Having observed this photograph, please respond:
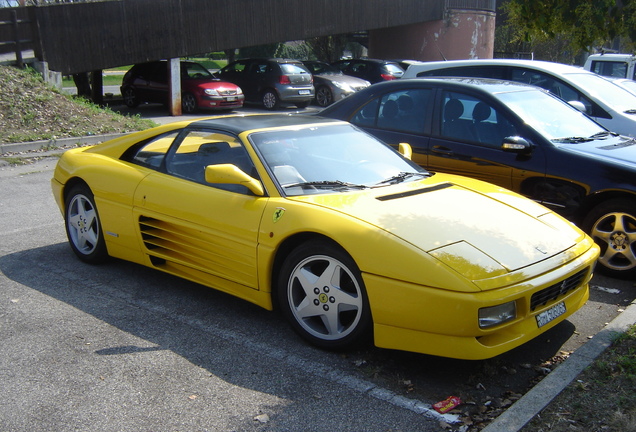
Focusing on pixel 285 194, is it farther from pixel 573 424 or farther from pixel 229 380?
pixel 573 424

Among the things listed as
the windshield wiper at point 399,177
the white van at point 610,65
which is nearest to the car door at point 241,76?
the white van at point 610,65

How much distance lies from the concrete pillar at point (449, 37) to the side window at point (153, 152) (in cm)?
2477

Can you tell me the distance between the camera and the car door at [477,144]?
6320 mm

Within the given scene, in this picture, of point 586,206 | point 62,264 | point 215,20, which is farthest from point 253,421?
point 215,20

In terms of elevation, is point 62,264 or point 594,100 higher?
point 594,100

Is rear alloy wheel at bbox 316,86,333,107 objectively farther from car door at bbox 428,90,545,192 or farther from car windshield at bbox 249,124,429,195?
car windshield at bbox 249,124,429,195

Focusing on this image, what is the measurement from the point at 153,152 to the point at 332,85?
704 inches

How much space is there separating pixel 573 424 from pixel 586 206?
10.0ft

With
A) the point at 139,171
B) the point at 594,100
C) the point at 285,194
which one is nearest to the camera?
the point at 285,194

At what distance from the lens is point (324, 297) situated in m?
4.19

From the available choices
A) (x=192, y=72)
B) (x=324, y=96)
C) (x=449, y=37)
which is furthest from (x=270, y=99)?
(x=449, y=37)

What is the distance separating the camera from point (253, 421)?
3477 millimetres

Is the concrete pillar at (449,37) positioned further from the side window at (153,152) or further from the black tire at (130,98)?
the side window at (153,152)

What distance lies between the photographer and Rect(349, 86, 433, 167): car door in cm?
700
